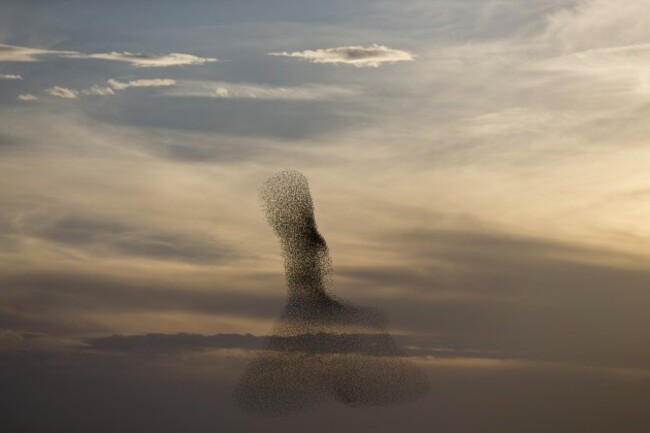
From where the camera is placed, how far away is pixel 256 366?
84.7 meters

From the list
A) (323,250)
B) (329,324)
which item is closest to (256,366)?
(329,324)

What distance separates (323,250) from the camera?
3012 inches

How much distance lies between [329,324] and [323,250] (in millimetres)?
8973

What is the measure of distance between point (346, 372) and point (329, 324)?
5.32m

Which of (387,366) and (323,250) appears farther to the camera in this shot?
(387,366)

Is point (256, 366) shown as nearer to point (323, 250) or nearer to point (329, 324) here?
point (329, 324)

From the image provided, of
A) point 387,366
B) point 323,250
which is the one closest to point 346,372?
point 387,366

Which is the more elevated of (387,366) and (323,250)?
(323,250)

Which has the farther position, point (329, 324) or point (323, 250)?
point (329, 324)

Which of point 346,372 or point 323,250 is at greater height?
point 323,250

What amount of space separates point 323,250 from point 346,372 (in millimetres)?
14139

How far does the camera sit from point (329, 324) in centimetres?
8319

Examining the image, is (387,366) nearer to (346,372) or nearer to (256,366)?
(346,372)

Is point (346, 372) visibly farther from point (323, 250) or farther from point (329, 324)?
point (323, 250)
